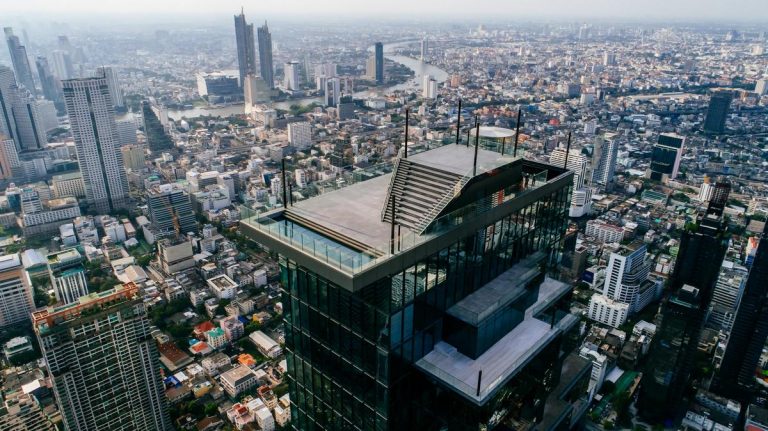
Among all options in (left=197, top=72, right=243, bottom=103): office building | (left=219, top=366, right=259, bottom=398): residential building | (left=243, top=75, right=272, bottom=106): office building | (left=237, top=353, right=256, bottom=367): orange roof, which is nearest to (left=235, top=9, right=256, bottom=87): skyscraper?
(left=197, top=72, right=243, bottom=103): office building

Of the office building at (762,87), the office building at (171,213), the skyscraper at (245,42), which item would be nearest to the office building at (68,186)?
the office building at (171,213)

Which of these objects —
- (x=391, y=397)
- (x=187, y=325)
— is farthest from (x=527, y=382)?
(x=187, y=325)

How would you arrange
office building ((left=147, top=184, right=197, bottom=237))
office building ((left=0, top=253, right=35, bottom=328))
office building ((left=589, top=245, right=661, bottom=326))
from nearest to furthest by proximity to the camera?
office building ((left=0, top=253, right=35, bottom=328))
office building ((left=589, top=245, right=661, bottom=326))
office building ((left=147, top=184, right=197, bottom=237))

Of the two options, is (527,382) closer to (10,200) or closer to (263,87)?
(10,200)

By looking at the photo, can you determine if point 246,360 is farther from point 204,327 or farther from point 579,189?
point 579,189

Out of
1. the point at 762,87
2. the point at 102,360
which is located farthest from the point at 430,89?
the point at 102,360

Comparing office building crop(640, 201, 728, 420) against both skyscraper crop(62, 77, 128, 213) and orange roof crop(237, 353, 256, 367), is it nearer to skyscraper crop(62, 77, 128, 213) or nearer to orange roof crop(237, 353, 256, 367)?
orange roof crop(237, 353, 256, 367)
